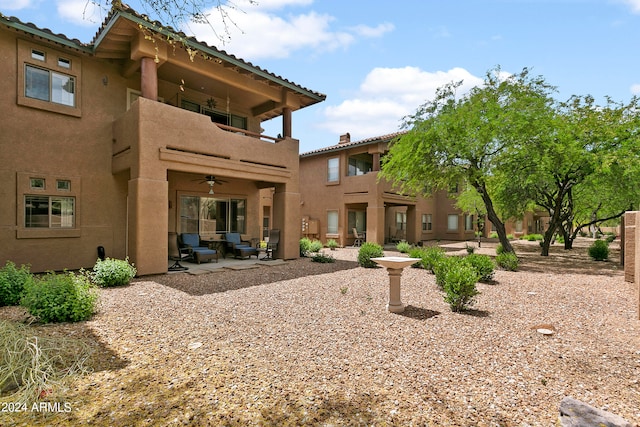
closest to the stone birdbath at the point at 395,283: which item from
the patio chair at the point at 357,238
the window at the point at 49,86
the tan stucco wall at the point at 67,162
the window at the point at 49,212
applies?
the tan stucco wall at the point at 67,162

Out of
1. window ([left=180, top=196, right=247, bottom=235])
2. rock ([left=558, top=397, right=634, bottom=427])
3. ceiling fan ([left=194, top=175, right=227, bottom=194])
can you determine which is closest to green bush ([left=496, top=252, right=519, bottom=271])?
rock ([left=558, top=397, right=634, bottom=427])

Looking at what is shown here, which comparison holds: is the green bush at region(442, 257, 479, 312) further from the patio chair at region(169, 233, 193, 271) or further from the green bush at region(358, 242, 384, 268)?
the patio chair at region(169, 233, 193, 271)

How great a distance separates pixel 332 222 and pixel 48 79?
53.0 ft

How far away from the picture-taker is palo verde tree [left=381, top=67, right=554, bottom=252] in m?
12.1

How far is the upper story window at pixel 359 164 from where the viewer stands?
22391 mm

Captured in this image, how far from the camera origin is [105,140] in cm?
1091

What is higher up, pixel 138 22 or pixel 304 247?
pixel 138 22

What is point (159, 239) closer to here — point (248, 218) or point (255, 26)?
point (248, 218)

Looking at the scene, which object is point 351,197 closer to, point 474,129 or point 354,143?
point 354,143

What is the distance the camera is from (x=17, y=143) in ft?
30.6

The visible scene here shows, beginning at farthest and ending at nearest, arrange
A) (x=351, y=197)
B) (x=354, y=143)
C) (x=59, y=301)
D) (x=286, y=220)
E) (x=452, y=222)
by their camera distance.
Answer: (x=452, y=222) → (x=351, y=197) → (x=354, y=143) → (x=286, y=220) → (x=59, y=301)

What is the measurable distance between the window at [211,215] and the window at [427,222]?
1907cm

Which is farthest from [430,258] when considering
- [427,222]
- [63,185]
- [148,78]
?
[427,222]

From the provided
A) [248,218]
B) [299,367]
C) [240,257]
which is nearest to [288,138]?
[248,218]
